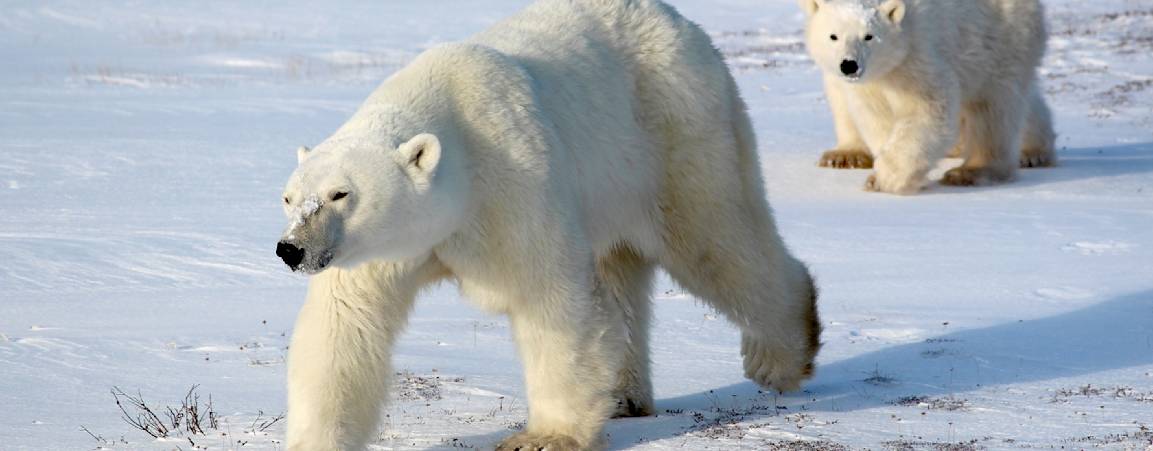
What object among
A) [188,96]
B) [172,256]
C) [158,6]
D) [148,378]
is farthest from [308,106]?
[158,6]

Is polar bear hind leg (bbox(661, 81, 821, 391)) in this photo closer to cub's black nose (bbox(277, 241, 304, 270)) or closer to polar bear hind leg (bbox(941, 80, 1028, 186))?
cub's black nose (bbox(277, 241, 304, 270))

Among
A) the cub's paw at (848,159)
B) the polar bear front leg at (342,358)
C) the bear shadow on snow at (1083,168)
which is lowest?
the bear shadow on snow at (1083,168)

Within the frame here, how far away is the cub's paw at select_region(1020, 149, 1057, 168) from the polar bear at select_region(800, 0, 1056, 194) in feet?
1.21

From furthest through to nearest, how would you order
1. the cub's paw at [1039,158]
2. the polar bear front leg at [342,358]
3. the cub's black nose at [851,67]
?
the cub's paw at [1039,158], the cub's black nose at [851,67], the polar bear front leg at [342,358]

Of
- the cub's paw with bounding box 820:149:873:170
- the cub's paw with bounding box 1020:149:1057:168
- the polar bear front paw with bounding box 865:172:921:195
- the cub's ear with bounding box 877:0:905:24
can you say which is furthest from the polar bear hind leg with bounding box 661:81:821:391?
the cub's paw with bounding box 1020:149:1057:168

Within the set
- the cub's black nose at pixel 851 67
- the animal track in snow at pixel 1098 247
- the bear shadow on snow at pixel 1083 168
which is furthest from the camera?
the bear shadow on snow at pixel 1083 168

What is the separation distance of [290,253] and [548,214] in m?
0.88

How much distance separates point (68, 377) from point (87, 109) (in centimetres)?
1039

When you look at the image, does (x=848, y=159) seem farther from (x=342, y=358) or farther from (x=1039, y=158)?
(x=342, y=358)

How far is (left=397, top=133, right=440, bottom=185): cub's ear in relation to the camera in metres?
4.45

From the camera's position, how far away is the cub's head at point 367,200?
172 inches

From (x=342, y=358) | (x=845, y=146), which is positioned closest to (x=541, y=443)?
(x=342, y=358)

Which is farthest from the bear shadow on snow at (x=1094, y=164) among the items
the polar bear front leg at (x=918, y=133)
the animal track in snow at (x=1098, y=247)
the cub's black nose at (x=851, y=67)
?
the animal track in snow at (x=1098, y=247)

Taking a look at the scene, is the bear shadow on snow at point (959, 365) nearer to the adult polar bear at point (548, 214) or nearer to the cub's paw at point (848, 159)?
the adult polar bear at point (548, 214)
